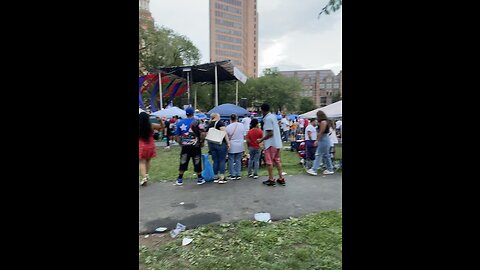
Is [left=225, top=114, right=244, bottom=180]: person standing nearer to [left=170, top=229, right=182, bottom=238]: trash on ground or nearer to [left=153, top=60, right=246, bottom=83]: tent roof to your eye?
[left=170, top=229, right=182, bottom=238]: trash on ground

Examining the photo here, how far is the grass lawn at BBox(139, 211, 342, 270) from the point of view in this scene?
300cm

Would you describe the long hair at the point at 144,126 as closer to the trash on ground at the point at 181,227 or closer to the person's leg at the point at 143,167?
the person's leg at the point at 143,167

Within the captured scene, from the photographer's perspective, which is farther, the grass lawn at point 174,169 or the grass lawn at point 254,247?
the grass lawn at point 174,169

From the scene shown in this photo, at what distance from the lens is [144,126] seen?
5.44 meters

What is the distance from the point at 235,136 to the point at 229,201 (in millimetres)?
2034

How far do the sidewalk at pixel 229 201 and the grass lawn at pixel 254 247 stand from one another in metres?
0.36

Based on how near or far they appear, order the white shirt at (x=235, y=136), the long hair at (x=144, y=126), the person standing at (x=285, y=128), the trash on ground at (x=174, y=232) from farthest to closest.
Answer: the person standing at (x=285, y=128), the white shirt at (x=235, y=136), the long hair at (x=144, y=126), the trash on ground at (x=174, y=232)

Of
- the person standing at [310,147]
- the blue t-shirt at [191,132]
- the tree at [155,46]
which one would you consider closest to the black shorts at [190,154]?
the blue t-shirt at [191,132]

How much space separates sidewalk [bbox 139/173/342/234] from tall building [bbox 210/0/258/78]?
95.8 metres

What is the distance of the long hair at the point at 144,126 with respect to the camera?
5.37 m
